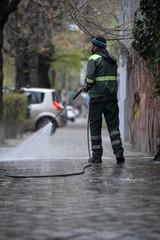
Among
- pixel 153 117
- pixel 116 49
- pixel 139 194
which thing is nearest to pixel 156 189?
pixel 139 194

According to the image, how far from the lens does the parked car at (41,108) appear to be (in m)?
20.4

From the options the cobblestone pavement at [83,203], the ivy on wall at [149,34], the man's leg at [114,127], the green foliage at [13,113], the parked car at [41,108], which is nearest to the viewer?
the cobblestone pavement at [83,203]

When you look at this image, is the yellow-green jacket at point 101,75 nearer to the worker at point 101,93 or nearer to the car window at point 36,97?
the worker at point 101,93

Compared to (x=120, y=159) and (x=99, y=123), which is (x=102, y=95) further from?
(x=120, y=159)

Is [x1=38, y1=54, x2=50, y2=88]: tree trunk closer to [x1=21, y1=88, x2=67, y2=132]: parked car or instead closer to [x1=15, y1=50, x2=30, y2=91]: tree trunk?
[x1=15, y1=50, x2=30, y2=91]: tree trunk

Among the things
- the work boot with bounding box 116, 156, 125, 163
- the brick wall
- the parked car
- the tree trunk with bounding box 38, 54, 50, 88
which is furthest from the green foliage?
the tree trunk with bounding box 38, 54, 50, 88

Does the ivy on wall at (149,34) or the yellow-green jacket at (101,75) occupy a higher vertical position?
the ivy on wall at (149,34)

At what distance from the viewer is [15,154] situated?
35.7 feet

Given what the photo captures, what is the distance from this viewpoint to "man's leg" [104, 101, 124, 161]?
868cm

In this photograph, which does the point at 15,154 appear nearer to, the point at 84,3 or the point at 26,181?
the point at 84,3

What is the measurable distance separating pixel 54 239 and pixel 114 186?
2.46m

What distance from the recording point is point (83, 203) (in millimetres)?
5355

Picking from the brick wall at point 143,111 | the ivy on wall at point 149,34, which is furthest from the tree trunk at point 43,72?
Result: the ivy on wall at point 149,34

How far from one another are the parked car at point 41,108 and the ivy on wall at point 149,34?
37.0 feet
